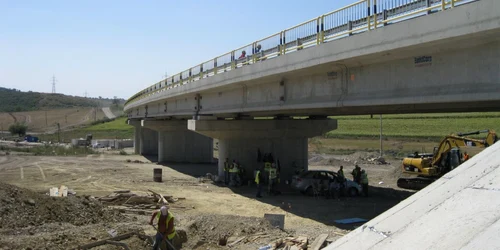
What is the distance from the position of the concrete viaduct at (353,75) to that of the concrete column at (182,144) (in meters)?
15.4

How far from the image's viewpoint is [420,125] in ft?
196

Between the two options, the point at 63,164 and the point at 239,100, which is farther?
the point at 63,164

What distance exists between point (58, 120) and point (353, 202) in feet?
388

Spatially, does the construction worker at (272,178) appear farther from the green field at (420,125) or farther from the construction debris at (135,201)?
the green field at (420,125)

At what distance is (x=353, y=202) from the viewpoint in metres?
20.4

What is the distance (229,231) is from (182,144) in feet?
103

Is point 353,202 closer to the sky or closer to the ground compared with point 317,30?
closer to the ground

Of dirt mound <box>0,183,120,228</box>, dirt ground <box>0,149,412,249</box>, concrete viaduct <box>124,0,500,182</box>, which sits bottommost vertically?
dirt ground <box>0,149,412,249</box>

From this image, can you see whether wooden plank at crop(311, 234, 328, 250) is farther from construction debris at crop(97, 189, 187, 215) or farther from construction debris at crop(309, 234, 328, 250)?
construction debris at crop(97, 189, 187, 215)

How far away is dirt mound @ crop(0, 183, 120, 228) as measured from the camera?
42.2 ft

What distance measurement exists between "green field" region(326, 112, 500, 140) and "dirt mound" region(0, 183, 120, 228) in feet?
143

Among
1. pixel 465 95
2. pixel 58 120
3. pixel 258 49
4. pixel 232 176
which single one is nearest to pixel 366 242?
pixel 465 95

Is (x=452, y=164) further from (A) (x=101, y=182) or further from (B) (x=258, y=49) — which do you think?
(A) (x=101, y=182)

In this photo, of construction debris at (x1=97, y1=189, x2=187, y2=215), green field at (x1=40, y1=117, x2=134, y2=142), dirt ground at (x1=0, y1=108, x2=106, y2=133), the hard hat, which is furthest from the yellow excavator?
dirt ground at (x1=0, y1=108, x2=106, y2=133)
